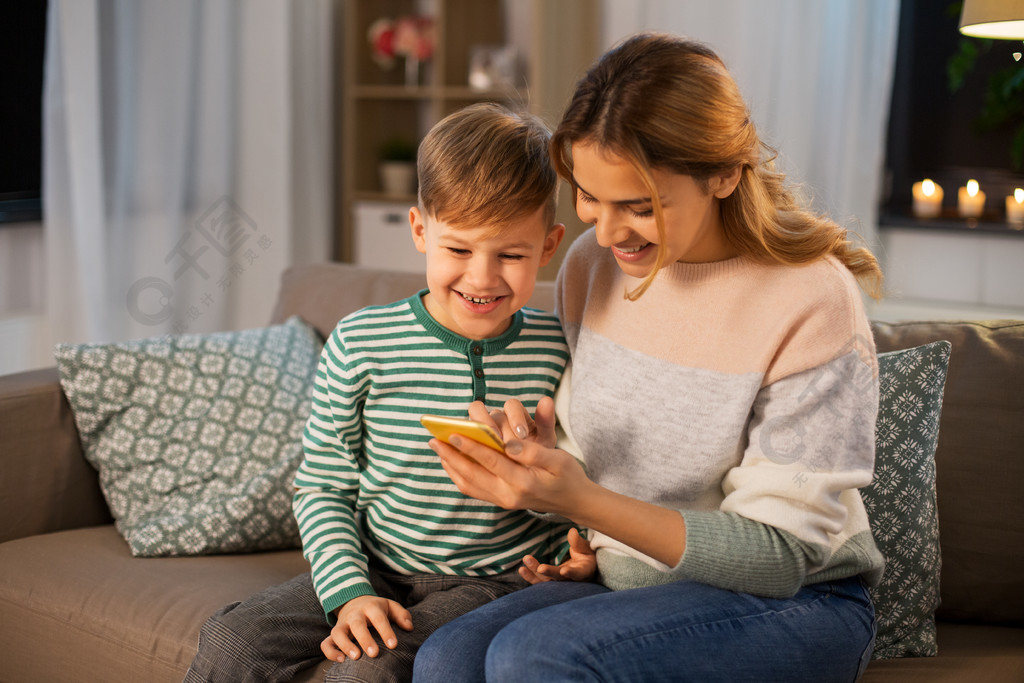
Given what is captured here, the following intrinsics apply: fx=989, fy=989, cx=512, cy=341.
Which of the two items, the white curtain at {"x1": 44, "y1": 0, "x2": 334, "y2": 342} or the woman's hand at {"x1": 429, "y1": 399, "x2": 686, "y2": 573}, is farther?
the white curtain at {"x1": 44, "y1": 0, "x2": 334, "y2": 342}

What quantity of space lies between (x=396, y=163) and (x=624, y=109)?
2836mm

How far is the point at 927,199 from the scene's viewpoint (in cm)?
312

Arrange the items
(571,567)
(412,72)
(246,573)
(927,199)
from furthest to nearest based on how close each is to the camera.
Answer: (412,72) < (927,199) < (246,573) < (571,567)

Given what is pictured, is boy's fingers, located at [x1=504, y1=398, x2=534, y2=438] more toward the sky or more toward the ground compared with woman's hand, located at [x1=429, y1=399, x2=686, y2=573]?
more toward the sky

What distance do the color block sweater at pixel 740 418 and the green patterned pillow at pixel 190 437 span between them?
665 mm

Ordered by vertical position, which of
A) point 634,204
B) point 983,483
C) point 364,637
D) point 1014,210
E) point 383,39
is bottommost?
point 364,637

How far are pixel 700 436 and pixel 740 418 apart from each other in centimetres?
6

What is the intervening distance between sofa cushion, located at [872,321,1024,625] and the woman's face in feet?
1.99

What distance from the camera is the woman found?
1.06 meters

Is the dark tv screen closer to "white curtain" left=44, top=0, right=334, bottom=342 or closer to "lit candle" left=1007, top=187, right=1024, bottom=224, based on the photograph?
"white curtain" left=44, top=0, right=334, bottom=342

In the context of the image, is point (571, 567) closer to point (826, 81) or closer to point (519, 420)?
point (519, 420)

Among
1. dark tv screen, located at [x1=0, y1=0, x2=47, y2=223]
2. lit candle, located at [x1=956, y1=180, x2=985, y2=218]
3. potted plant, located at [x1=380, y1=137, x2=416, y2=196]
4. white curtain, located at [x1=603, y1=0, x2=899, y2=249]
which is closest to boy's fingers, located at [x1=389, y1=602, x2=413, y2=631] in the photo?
dark tv screen, located at [x1=0, y1=0, x2=47, y2=223]

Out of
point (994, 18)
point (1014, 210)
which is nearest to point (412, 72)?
point (1014, 210)

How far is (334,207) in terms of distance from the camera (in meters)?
4.09
